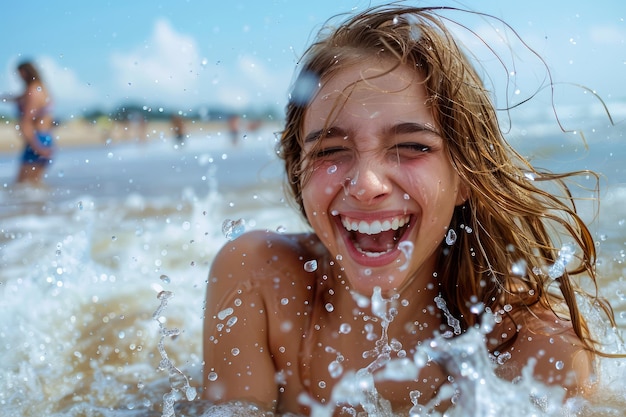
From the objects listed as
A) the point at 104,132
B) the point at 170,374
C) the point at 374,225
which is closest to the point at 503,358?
the point at 374,225

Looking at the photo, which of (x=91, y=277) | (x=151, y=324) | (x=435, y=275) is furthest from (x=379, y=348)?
(x=91, y=277)

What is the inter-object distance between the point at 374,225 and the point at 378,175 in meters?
0.15

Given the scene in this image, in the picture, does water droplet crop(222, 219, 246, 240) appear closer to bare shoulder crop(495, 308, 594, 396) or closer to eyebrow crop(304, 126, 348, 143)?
eyebrow crop(304, 126, 348, 143)

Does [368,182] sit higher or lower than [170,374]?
higher

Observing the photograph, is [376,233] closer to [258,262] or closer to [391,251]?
[391,251]

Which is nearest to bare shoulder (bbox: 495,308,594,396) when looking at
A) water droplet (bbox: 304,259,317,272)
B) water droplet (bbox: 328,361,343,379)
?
water droplet (bbox: 328,361,343,379)

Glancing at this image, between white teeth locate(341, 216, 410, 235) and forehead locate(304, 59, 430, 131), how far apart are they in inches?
12.1

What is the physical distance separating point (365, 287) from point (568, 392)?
0.72 meters

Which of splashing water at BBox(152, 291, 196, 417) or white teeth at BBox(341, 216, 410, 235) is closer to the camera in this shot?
white teeth at BBox(341, 216, 410, 235)

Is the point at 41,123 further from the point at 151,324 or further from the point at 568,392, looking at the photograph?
the point at 568,392

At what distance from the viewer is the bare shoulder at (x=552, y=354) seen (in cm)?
228

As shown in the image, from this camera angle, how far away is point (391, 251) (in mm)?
2209

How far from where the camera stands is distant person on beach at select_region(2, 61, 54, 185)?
8648mm

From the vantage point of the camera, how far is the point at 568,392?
228 centimetres
